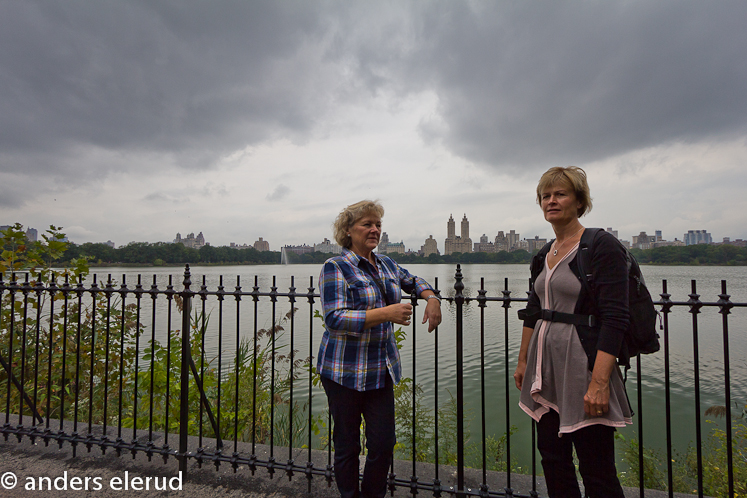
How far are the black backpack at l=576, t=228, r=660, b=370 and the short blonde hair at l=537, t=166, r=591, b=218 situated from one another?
251mm

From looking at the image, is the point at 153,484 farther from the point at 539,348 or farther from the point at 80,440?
the point at 539,348

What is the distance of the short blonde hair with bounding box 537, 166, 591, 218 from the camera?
6.18 feet

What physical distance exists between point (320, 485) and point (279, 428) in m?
2.30

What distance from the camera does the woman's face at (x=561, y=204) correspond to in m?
1.89

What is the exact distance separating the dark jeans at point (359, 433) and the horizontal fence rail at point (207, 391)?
43 centimetres

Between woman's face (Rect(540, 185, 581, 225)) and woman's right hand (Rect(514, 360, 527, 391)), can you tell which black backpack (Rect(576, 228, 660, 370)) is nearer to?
woman's face (Rect(540, 185, 581, 225))

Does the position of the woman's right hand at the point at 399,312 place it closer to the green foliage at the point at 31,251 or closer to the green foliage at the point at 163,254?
the green foliage at the point at 31,251

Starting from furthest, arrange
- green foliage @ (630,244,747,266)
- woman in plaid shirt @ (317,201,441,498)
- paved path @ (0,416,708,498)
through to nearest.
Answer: green foliage @ (630,244,747,266)
paved path @ (0,416,708,498)
woman in plaid shirt @ (317,201,441,498)

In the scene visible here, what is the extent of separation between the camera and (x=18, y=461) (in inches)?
118

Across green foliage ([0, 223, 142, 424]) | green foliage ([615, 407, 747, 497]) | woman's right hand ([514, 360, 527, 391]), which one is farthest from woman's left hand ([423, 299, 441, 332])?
green foliage ([0, 223, 142, 424])

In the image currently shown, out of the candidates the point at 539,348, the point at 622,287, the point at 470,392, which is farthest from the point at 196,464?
the point at 470,392

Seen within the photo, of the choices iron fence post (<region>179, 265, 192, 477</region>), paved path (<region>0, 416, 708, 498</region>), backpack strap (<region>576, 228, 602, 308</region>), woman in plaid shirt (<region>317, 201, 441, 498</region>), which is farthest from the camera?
iron fence post (<region>179, 265, 192, 477</region>)

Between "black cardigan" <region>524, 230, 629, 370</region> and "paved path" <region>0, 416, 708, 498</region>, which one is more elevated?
"black cardigan" <region>524, 230, 629, 370</region>

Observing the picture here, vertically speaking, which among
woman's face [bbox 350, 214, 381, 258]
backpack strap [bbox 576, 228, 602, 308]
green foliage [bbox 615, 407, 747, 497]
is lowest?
green foliage [bbox 615, 407, 747, 497]
